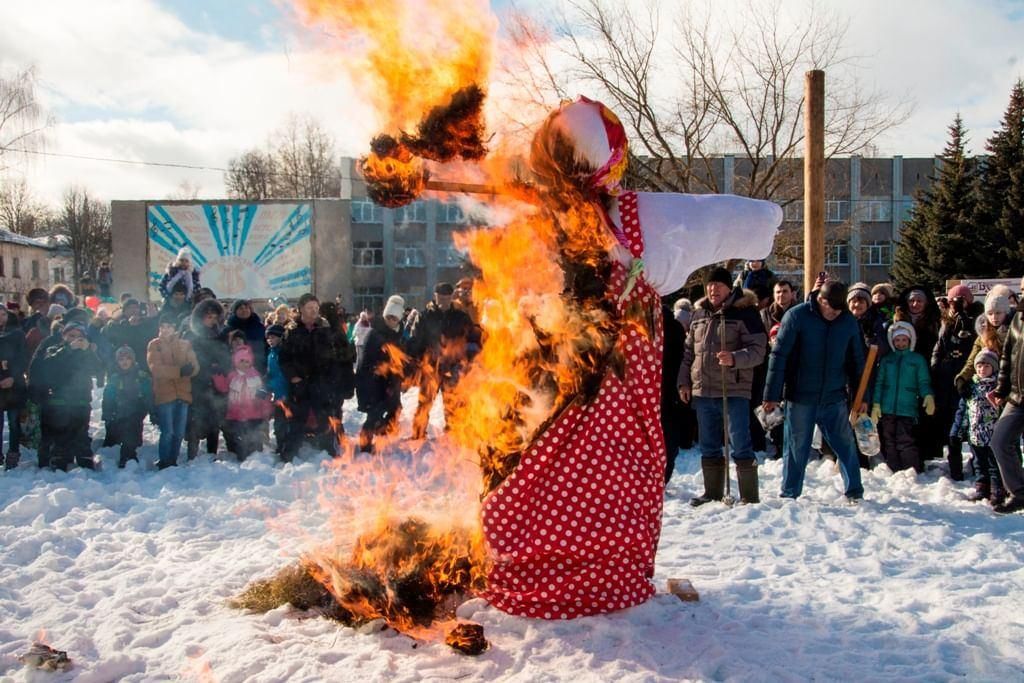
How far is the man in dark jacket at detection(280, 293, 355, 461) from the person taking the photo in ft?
31.8

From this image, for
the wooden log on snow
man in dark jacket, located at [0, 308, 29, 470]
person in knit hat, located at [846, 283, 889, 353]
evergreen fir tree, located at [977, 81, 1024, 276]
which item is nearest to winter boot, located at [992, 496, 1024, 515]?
person in knit hat, located at [846, 283, 889, 353]

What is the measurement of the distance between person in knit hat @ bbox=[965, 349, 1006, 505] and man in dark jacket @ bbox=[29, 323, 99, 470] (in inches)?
361

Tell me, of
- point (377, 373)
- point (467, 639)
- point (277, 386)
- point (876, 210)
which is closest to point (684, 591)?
point (467, 639)

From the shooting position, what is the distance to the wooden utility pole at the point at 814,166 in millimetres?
8906

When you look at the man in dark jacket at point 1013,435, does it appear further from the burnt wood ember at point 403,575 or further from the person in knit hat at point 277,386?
the person in knit hat at point 277,386

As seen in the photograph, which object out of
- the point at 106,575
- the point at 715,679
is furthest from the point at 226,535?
the point at 715,679

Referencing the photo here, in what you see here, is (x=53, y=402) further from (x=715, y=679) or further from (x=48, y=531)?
(x=715, y=679)

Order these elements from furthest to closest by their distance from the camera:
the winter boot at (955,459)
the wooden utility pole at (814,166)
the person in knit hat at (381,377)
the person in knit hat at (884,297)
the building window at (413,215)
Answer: the building window at (413,215)
the person in knit hat at (381,377)
the person in knit hat at (884,297)
the wooden utility pole at (814,166)
the winter boot at (955,459)

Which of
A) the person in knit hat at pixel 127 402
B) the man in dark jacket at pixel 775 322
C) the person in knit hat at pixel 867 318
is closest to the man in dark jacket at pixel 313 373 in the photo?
the person in knit hat at pixel 127 402

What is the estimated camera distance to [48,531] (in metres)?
5.95

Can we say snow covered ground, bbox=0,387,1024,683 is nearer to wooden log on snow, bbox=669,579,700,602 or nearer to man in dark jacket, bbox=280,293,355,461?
wooden log on snow, bbox=669,579,700,602

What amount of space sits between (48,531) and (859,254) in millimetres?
51869

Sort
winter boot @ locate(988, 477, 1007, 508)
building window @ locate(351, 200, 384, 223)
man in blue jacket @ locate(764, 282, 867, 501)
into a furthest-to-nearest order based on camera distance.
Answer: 1. building window @ locate(351, 200, 384, 223)
2. man in blue jacket @ locate(764, 282, 867, 501)
3. winter boot @ locate(988, 477, 1007, 508)

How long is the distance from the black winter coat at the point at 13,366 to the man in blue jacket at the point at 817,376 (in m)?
8.43
